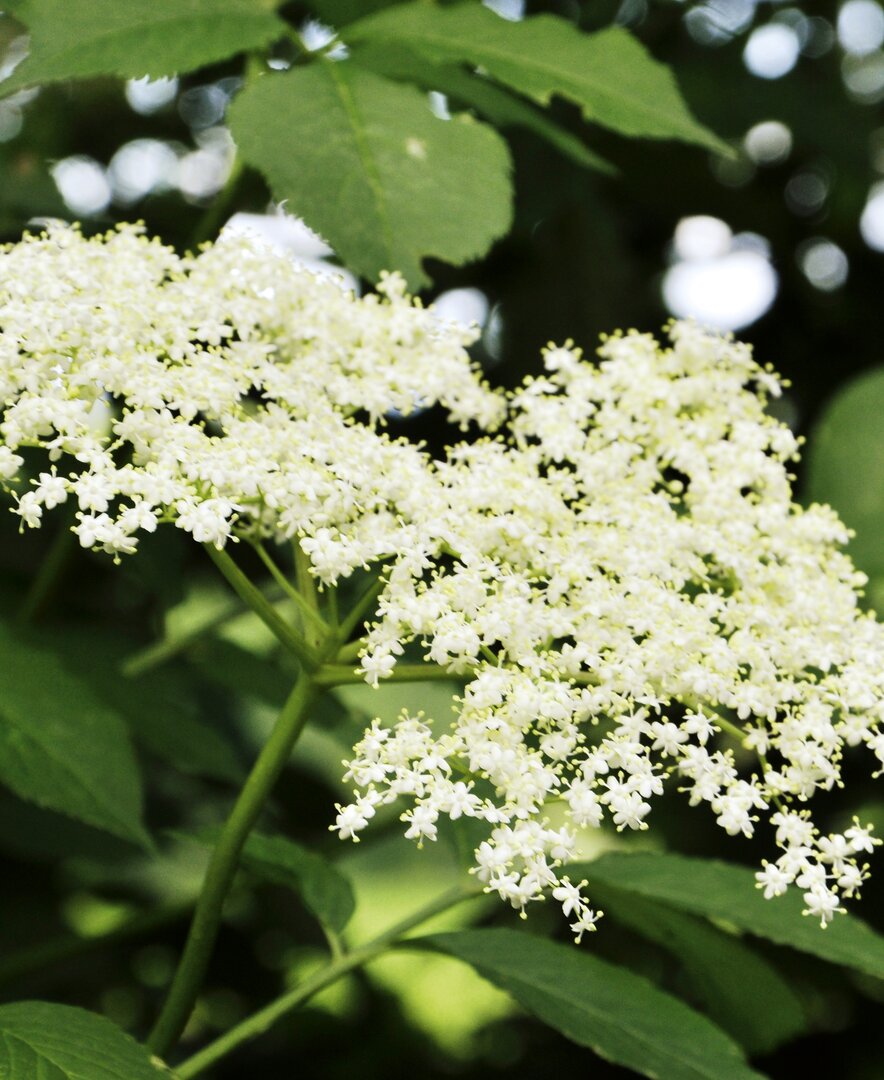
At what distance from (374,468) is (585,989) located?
93cm

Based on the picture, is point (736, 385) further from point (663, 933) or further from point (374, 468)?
point (663, 933)

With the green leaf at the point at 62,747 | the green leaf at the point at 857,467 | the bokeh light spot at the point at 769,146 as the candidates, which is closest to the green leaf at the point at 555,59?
the green leaf at the point at 857,467

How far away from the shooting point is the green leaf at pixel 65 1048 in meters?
1.61

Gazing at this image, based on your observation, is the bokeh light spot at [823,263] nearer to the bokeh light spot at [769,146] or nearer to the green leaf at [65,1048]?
the bokeh light spot at [769,146]

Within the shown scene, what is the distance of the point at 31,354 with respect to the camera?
6.15ft

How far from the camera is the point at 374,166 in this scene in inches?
84.5

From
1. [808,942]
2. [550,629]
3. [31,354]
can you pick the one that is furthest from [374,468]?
[808,942]

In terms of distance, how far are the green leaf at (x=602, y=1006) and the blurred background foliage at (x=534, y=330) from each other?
97 centimetres

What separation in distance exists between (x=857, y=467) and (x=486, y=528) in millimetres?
1618

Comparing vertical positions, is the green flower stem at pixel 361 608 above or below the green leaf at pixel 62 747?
above

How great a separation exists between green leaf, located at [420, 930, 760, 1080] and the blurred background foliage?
3.18 feet

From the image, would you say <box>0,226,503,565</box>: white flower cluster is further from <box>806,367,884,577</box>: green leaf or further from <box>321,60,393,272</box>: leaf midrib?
<box>806,367,884,577</box>: green leaf

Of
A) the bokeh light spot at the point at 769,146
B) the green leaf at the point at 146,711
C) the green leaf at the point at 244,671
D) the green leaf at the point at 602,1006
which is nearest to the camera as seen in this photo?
the green leaf at the point at 602,1006

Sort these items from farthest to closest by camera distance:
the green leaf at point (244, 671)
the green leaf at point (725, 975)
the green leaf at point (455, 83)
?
the green leaf at point (244, 671)
the green leaf at point (725, 975)
the green leaf at point (455, 83)
